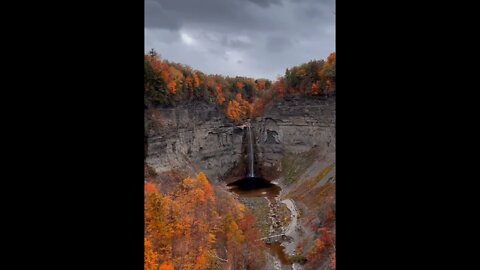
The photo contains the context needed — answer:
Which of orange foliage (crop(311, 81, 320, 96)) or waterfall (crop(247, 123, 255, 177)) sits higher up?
orange foliage (crop(311, 81, 320, 96))

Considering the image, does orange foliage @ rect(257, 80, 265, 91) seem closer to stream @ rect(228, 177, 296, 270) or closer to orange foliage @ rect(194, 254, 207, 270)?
stream @ rect(228, 177, 296, 270)

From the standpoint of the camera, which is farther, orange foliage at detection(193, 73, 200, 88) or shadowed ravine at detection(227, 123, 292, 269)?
orange foliage at detection(193, 73, 200, 88)

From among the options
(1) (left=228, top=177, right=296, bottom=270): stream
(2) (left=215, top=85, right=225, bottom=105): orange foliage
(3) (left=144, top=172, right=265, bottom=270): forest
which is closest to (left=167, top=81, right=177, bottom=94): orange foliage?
(2) (left=215, top=85, right=225, bottom=105): orange foliage

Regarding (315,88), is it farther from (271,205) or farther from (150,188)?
(150,188)

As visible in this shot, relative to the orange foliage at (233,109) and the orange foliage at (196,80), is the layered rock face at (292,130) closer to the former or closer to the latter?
the orange foliage at (233,109)

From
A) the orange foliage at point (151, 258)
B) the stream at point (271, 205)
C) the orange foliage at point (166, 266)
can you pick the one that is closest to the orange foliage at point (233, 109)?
the stream at point (271, 205)
